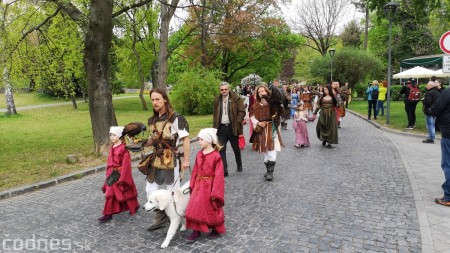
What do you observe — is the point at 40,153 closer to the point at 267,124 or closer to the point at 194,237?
the point at 267,124

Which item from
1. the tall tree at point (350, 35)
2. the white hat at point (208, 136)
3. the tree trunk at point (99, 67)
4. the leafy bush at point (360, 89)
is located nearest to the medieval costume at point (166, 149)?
the white hat at point (208, 136)

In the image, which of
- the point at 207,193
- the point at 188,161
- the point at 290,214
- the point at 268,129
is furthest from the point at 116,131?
the point at 268,129

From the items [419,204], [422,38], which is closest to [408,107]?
[419,204]

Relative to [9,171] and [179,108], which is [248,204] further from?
[179,108]

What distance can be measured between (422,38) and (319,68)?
13.3 meters

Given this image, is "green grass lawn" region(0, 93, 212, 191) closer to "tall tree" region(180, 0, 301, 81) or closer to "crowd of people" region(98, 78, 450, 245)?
"crowd of people" region(98, 78, 450, 245)

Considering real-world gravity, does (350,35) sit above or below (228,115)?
above

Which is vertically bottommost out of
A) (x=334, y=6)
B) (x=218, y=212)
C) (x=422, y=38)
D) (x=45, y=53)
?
(x=218, y=212)

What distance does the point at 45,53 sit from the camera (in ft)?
37.4

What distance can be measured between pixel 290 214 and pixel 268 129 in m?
2.23

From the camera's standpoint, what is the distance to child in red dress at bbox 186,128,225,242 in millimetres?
4281
